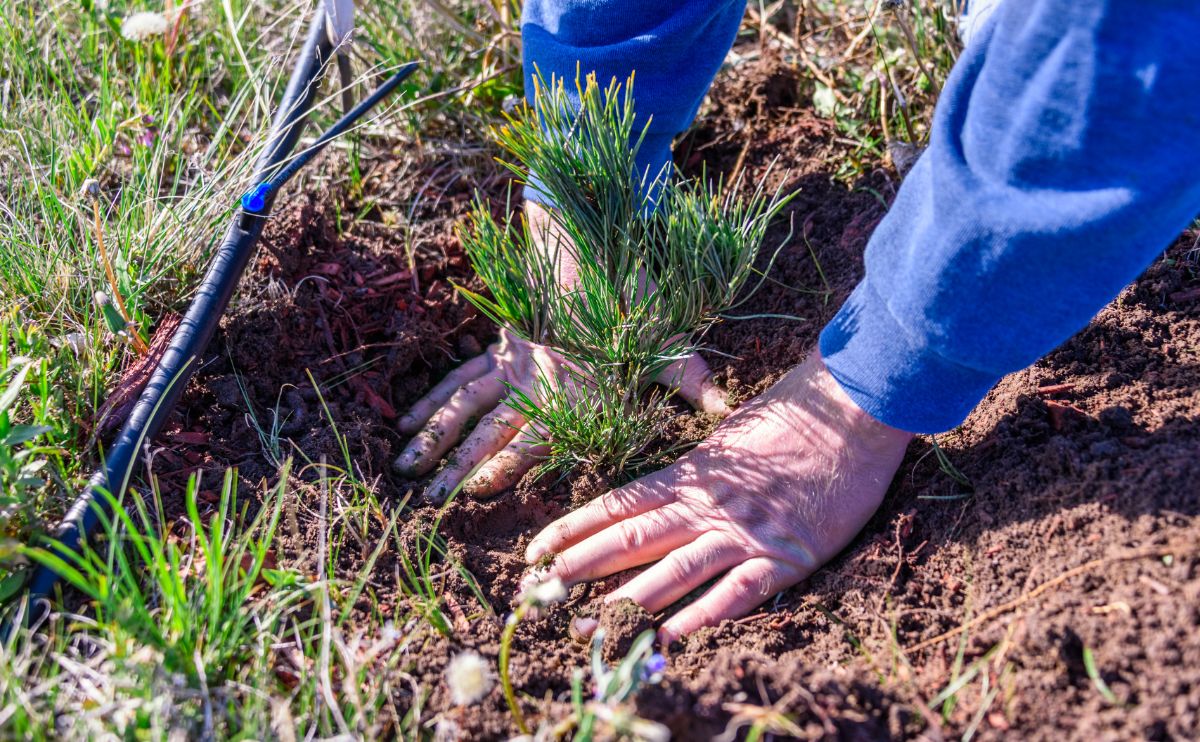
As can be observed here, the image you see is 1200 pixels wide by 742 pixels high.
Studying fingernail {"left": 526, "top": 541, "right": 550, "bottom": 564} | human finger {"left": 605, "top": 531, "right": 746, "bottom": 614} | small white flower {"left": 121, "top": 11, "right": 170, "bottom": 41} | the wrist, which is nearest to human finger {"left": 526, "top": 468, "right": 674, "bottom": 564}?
fingernail {"left": 526, "top": 541, "right": 550, "bottom": 564}

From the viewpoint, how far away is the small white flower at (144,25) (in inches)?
83.0

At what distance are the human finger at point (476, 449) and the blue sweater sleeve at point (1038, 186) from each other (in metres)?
0.85

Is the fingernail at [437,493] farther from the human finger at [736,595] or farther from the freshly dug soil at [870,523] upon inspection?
the human finger at [736,595]

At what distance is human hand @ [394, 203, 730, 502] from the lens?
1.73 m

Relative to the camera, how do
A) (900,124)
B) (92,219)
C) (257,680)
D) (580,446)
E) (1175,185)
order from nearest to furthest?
(1175,185) < (257,680) < (580,446) < (92,219) < (900,124)

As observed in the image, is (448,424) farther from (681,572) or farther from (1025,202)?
(1025,202)

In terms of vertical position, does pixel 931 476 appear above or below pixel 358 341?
below

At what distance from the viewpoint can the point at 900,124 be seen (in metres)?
2.12

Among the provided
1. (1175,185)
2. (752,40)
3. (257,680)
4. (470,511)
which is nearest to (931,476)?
(1175,185)

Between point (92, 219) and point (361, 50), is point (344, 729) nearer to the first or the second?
point (92, 219)

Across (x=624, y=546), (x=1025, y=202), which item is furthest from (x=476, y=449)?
(x=1025, y=202)

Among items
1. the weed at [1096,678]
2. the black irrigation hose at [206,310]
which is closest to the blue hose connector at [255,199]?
the black irrigation hose at [206,310]

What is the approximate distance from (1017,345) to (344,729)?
1.04m

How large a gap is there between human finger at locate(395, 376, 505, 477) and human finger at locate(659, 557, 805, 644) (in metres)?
0.63
